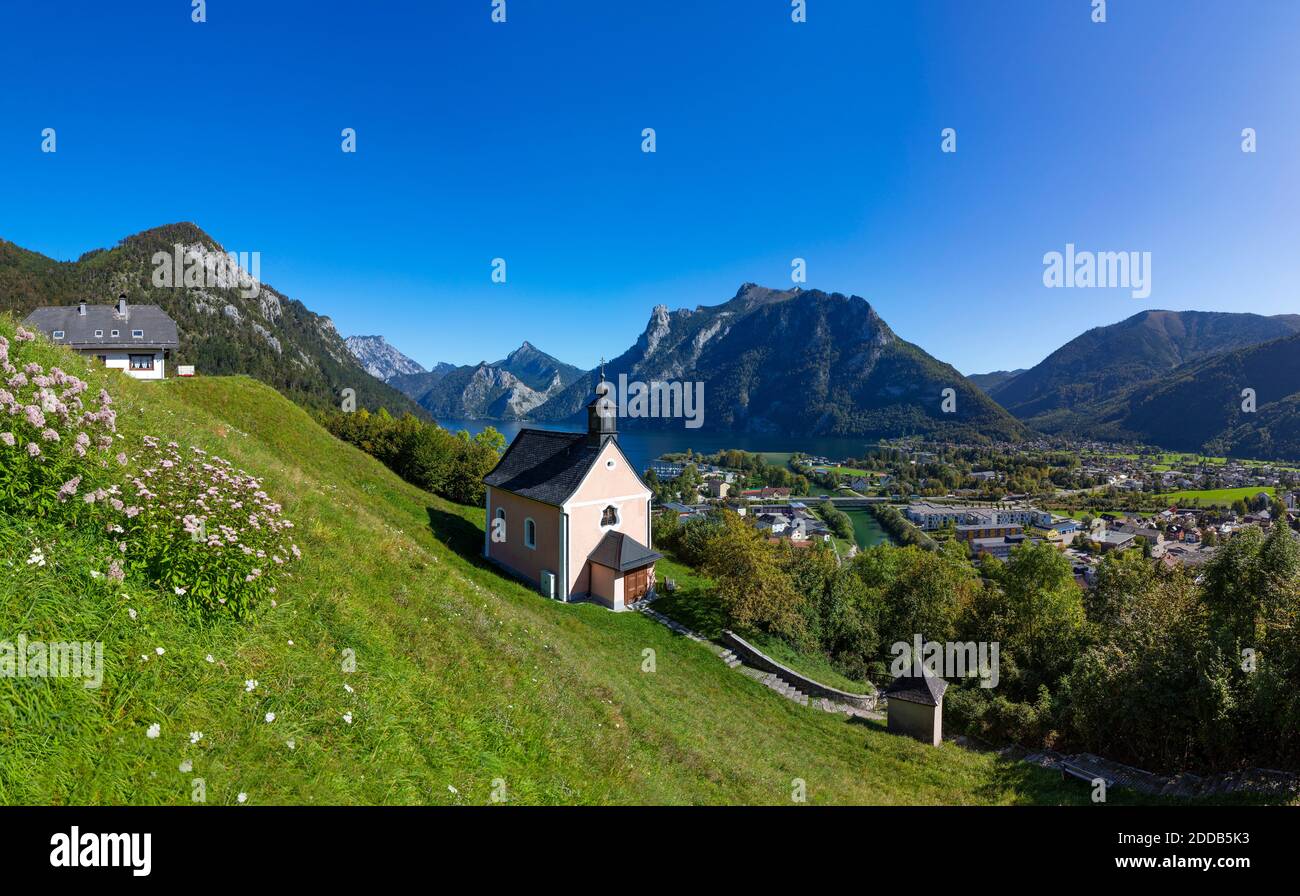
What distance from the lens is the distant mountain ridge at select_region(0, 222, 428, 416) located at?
113 metres

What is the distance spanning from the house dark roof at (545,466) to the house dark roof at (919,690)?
14.2 meters

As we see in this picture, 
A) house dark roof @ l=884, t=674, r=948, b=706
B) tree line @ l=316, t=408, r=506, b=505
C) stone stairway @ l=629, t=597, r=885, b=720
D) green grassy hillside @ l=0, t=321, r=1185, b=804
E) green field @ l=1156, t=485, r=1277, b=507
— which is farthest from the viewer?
green field @ l=1156, t=485, r=1277, b=507

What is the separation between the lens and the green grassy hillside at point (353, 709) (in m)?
4.00

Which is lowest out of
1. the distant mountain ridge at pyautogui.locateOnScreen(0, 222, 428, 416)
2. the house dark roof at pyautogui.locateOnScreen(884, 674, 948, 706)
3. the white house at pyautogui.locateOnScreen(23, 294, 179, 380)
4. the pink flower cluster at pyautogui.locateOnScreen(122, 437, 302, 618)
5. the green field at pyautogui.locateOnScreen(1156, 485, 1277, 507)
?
the green field at pyautogui.locateOnScreen(1156, 485, 1277, 507)

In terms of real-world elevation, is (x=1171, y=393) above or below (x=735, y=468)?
above

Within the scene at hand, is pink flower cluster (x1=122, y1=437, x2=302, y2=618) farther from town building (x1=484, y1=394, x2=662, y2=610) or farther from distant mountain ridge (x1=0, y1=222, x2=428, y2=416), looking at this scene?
distant mountain ridge (x1=0, y1=222, x2=428, y2=416)

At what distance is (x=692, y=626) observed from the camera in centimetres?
2247

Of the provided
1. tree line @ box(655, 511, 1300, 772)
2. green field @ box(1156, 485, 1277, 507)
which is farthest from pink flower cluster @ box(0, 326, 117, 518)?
green field @ box(1156, 485, 1277, 507)

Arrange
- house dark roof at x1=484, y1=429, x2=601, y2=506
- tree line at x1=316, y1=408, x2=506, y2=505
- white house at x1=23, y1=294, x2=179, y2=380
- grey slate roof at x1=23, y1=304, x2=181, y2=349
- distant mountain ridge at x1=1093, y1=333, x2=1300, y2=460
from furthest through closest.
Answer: distant mountain ridge at x1=1093, y1=333, x2=1300, y2=460, tree line at x1=316, y1=408, x2=506, y2=505, grey slate roof at x1=23, y1=304, x2=181, y2=349, white house at x1=23, y1=294, x2=179, y2=380, house dark roof at x1=484, y1=429, x2=601, y2=506
